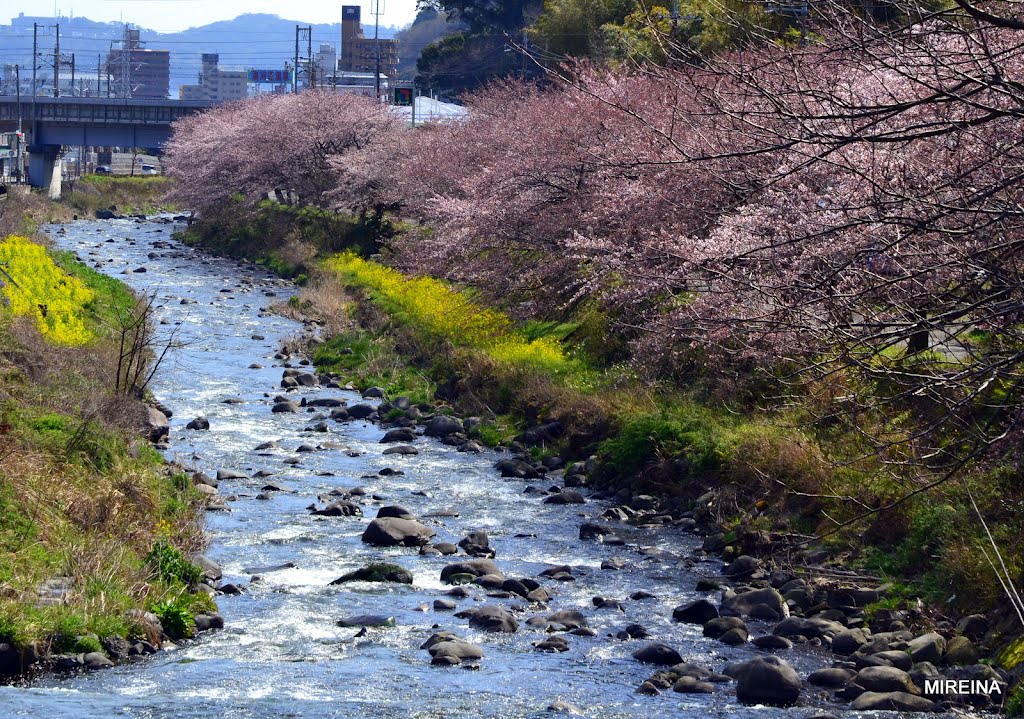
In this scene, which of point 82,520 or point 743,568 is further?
point 743,568

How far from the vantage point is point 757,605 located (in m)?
12.7

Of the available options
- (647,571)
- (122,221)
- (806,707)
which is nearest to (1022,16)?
(806,707)

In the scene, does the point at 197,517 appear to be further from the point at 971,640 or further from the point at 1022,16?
the point at 1022,16

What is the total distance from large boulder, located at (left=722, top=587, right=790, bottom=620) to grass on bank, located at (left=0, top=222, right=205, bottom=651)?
5.26 meters

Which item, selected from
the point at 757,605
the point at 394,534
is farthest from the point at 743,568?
the point at 394,534

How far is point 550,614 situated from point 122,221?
6462 cm

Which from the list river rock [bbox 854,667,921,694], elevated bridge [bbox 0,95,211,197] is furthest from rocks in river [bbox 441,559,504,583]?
elevated bridge [bbox 0,95,211,197]

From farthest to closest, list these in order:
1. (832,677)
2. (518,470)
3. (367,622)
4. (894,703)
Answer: (518,470) → (367,622) → (832,677) → (894,703)

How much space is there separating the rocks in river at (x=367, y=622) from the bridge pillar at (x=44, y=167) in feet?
231

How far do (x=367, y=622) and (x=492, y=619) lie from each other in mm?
1221

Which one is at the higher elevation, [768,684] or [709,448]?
[709,448]

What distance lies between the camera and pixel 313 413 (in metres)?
23.5

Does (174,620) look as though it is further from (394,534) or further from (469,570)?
(394,534)

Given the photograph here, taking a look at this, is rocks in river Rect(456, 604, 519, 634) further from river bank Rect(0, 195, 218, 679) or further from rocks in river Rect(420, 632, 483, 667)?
river bank Rect(0, 195, 218, 679)
